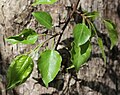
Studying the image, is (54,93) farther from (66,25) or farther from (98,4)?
(98,4)

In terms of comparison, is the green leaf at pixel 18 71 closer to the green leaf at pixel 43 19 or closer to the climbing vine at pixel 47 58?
the climbing vine at pixel 47 58

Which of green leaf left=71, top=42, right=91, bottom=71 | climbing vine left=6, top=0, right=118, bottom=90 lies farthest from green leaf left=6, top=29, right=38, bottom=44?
green leaf left=71, top=42, right=91, bottom=71

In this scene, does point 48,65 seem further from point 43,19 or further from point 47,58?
point 43,19

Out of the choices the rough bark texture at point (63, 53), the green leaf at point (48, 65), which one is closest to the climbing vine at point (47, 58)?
the green leaf at point (48, 65)

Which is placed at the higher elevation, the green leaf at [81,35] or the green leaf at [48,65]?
the green leaf at [81,35]

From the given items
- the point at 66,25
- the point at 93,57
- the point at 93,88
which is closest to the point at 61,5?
the point at 66,25

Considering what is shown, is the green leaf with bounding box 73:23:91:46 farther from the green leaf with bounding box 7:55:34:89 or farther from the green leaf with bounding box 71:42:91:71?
the green leaf with bounding box 7:55:34:89

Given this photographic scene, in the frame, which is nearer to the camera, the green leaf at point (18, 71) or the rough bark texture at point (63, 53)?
the green leaf at point (18, 71)
